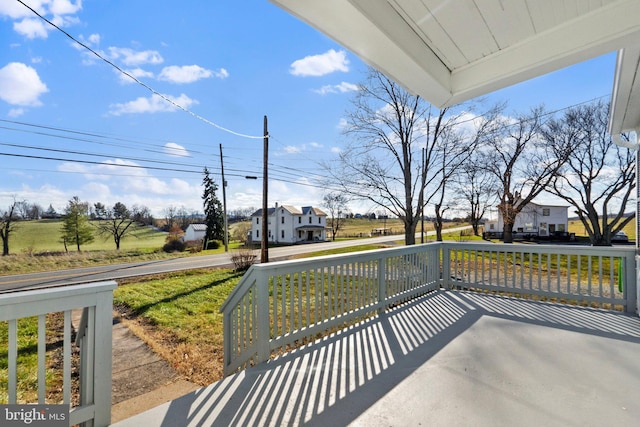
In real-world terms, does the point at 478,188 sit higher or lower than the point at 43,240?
higher

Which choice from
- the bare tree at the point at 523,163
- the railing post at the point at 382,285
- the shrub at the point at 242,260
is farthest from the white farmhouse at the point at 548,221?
the railing post at the point at 382,285

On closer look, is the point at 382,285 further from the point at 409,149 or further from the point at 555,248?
the point at 409,149

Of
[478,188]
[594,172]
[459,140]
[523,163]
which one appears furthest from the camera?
[523,163]

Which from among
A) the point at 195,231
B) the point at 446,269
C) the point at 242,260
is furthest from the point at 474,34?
the point at 195,231

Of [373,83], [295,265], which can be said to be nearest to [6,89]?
[373,83]

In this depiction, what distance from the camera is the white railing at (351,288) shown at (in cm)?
241

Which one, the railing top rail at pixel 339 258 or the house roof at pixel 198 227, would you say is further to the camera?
the house roof at pixel 198 227

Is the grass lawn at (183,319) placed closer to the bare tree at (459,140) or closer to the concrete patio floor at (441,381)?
the concrete patio floor at (441,381)

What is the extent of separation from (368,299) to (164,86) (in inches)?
399

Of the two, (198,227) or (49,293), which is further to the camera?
(198,227)

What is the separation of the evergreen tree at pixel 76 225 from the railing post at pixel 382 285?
20978 millimetres

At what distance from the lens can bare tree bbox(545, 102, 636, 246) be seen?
13789 mm

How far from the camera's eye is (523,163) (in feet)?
51.7

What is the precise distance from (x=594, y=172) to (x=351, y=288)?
1793 cm
